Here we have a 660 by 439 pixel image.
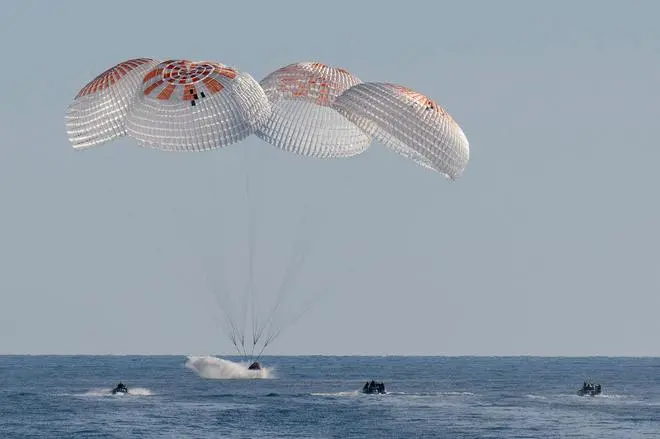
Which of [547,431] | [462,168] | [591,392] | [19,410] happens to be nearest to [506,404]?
[591,392]

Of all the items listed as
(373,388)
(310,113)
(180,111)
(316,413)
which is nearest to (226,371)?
(373,388)

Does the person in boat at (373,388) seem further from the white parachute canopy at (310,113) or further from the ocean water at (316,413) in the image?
the white parachute canopy at (310,113)

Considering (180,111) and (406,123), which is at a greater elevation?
(406,123)

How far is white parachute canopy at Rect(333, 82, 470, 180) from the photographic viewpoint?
44.2 metres

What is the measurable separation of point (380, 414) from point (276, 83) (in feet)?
77.8

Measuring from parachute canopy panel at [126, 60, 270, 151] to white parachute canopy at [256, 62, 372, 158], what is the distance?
84.1 inches

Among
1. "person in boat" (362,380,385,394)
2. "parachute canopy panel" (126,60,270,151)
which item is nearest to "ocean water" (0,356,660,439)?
"person in boat" (362,380,385,394)

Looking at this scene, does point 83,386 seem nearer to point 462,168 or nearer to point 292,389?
point 292,389

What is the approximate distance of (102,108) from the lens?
44.6 meters

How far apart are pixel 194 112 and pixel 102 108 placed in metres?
3.00

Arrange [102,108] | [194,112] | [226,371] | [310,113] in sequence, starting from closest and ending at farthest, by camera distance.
Result: [194,112]
[102,108]
[310,113]
[226,371]

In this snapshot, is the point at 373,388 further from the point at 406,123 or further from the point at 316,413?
the point at 406,123

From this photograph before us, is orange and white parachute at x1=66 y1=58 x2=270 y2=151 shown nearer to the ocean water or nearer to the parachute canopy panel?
the parachute canopy panel

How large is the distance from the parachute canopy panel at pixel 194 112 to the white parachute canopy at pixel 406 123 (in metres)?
2.76
